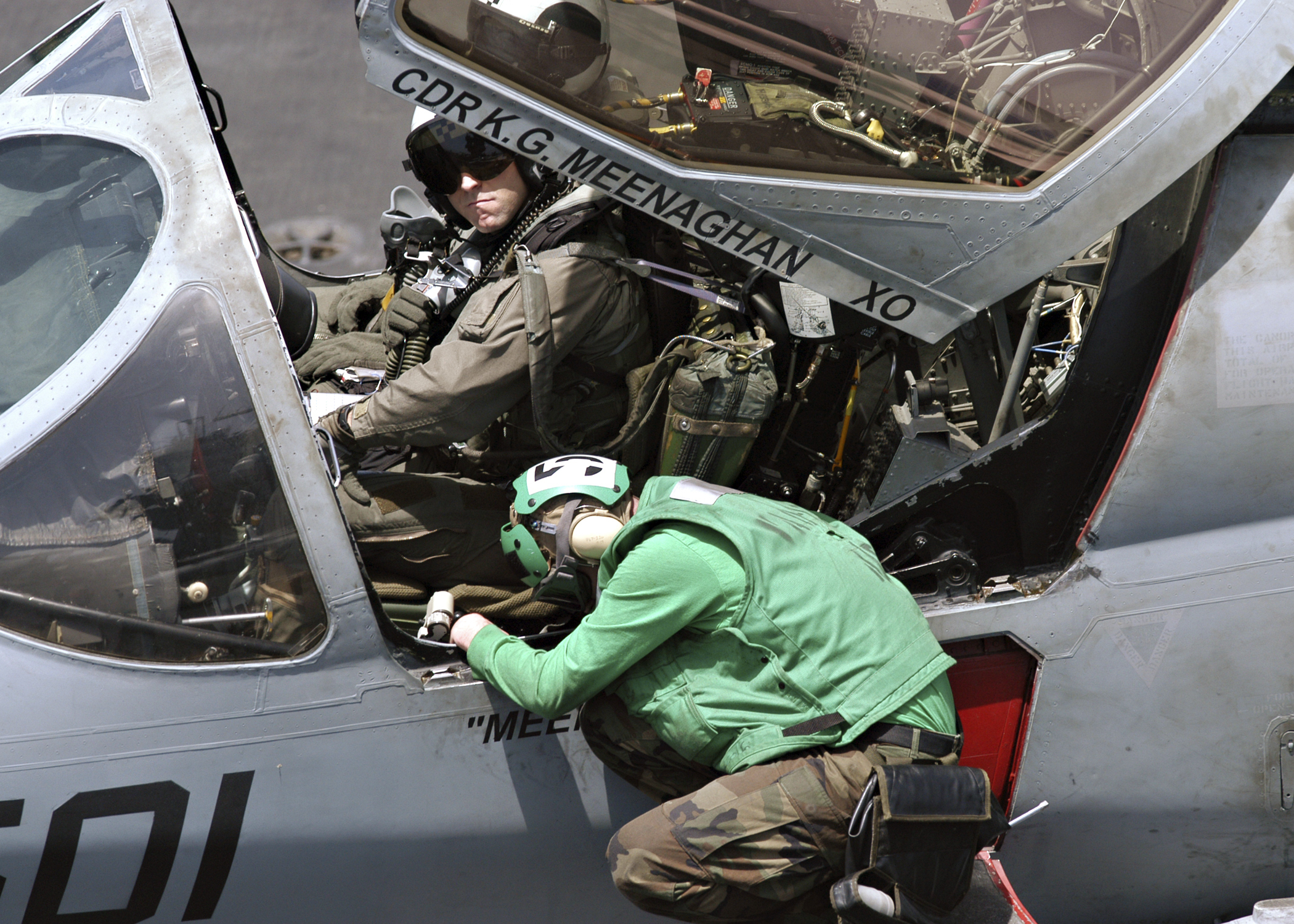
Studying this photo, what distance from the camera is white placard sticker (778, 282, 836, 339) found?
2439mm

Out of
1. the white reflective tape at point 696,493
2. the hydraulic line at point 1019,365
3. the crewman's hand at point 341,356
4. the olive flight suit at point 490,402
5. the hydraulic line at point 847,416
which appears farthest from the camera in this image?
the crewman's hand at point 341,356

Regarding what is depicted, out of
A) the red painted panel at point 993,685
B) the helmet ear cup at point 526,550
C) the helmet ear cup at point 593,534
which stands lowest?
the red painted panel at point 993,685

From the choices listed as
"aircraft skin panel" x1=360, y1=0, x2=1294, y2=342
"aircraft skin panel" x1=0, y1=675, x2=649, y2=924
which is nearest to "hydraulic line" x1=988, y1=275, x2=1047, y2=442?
"aircraft skin panel" x1=360, y1=0, x2=1294, y2=342

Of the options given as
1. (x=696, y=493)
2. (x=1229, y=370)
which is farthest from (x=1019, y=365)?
(x=696, y=493)

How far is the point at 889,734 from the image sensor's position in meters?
1.92

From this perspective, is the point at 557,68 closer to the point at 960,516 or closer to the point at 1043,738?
the point at 960,516

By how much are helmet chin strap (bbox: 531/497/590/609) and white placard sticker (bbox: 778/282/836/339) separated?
731mm

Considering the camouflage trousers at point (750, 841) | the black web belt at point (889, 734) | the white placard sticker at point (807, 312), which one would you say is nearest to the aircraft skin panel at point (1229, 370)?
the black web belt at point (889, 734)

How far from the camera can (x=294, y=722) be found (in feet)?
6.59

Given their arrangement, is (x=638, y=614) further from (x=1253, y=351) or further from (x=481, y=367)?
(x=1253, y=351)

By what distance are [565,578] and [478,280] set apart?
1077 millimetres

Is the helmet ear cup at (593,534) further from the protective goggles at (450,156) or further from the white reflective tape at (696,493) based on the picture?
the protective goggles at (450,156)

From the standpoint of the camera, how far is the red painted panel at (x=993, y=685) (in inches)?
86.2

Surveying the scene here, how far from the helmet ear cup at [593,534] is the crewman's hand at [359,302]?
5.70ft
